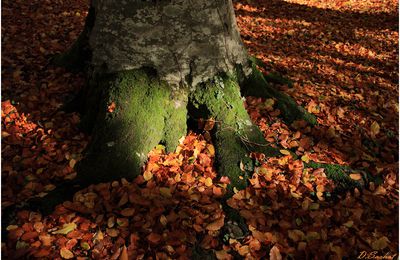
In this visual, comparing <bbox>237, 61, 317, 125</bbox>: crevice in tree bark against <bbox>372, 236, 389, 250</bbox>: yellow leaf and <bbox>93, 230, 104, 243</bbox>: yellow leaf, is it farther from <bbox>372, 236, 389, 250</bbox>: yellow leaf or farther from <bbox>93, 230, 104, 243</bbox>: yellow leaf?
<bbox>93, 230, 104, 243</bbox>: yellow leaf

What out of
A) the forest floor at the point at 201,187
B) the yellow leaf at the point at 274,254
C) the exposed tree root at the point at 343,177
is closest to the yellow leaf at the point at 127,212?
the forest floor at the point at 201,187

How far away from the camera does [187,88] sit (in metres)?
3.36

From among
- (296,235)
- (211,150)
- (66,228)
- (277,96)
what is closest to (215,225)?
(296,235)

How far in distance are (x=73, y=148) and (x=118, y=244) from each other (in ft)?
4.24

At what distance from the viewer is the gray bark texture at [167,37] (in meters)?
2.97

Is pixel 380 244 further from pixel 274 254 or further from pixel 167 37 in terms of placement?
pixel 167 37

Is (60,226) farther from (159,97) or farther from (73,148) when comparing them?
(159,97)

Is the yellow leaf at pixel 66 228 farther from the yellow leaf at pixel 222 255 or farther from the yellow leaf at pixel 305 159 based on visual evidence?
the yellow leaf at pixel 305 159

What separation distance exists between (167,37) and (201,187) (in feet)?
5.01

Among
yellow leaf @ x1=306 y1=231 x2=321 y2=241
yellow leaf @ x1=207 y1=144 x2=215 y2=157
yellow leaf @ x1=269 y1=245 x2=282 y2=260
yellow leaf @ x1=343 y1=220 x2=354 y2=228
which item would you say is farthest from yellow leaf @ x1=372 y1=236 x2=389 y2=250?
yellow leaf @ x1=207 y1=144 x2=215 y2=157

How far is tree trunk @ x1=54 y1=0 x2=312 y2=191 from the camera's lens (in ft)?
9.89

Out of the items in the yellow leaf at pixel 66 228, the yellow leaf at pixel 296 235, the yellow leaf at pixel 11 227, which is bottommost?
the yellow leaf at pixel 11 227

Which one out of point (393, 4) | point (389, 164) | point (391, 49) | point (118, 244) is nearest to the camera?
point (118, 244)

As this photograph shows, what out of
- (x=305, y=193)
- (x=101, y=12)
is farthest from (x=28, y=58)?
(x=305, y=193)
